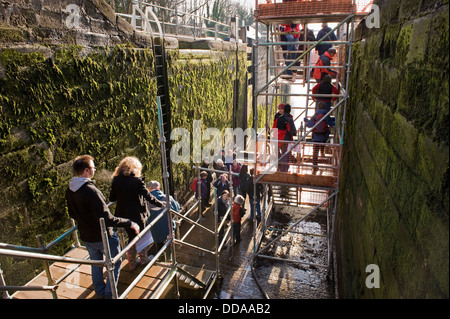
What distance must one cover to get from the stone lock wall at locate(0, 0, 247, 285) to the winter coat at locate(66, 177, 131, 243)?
4.12 ft

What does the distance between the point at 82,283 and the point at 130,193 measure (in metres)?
1.24

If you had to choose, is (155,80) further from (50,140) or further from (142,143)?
(50,140)

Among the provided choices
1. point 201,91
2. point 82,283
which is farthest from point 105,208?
point 201,91

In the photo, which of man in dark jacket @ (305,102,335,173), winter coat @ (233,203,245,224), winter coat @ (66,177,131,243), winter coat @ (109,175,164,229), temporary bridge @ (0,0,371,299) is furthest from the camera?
winter coat @ (233,203,245,224)

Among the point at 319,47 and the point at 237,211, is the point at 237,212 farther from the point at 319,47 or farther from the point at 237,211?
the point at 319,47

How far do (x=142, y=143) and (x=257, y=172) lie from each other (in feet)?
8.11

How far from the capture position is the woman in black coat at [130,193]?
3.74 meters

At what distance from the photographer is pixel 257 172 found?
588 cm

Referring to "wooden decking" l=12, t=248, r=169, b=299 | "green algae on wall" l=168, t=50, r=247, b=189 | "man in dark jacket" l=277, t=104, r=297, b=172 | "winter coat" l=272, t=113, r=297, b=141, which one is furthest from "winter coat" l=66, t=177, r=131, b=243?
"green algae on wall" l=168, t=50, r=247, b=189

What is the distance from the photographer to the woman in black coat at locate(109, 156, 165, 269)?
147 inches

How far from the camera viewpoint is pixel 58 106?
443 centimetres

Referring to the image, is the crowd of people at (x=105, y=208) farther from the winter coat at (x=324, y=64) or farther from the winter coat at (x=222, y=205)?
the winter coat at (x=324, y=64)

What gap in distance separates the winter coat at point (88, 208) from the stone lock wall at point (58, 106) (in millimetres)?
1257

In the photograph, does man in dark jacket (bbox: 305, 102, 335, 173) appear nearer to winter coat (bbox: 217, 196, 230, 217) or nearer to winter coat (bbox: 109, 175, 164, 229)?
winter coat (bbox: 217, 196, 230, 217)
